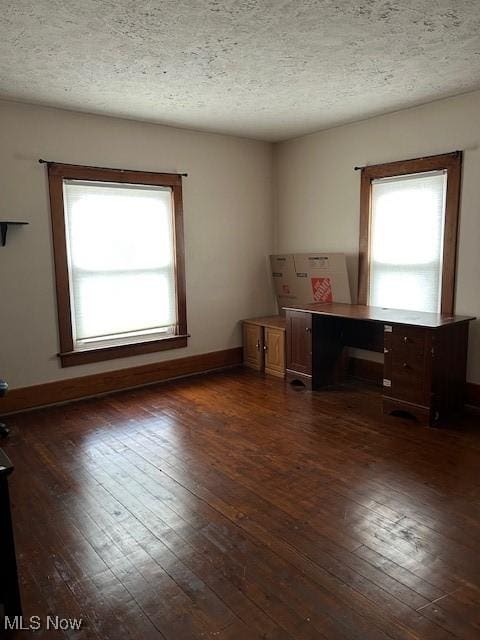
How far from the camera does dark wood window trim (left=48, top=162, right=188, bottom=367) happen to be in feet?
14.0

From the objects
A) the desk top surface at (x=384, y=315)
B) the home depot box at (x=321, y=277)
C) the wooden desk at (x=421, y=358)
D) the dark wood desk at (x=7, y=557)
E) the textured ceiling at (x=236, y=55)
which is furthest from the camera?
the home depot box at (x=321, y=277)

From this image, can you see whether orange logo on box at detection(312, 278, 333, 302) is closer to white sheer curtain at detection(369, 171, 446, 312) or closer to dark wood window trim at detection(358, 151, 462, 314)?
white sheer curtain at detection(369, 171, 446, 312)

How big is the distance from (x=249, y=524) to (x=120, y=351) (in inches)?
108

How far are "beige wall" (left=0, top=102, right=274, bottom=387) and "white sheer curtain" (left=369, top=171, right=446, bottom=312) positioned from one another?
1575 mm

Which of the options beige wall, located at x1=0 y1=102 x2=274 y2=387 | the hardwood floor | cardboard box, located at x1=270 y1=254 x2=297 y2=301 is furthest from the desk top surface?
beige wall, located at x1=0 y1=102 x2=274 y2=387

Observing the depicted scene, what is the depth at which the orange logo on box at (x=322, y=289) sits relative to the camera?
206 inches

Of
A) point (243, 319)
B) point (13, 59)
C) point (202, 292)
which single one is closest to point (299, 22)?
point (13, 59)

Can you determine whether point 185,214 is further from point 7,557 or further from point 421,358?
point 7,557

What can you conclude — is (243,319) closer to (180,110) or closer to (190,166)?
(190,166)

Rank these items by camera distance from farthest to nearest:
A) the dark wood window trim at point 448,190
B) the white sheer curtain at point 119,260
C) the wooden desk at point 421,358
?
the white sheer curtain at point 119,260
the dark wood window trim at point 448,190
the wooden desk at point 421,358

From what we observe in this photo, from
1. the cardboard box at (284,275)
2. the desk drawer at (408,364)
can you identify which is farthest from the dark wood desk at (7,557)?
the cardboard box at (284,275)

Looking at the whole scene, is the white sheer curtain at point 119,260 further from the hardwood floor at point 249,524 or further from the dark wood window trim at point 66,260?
the hardwood floor at point 249,524

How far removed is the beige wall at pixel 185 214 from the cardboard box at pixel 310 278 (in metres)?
0.22

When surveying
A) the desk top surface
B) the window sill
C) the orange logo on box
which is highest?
the orange logo on box
